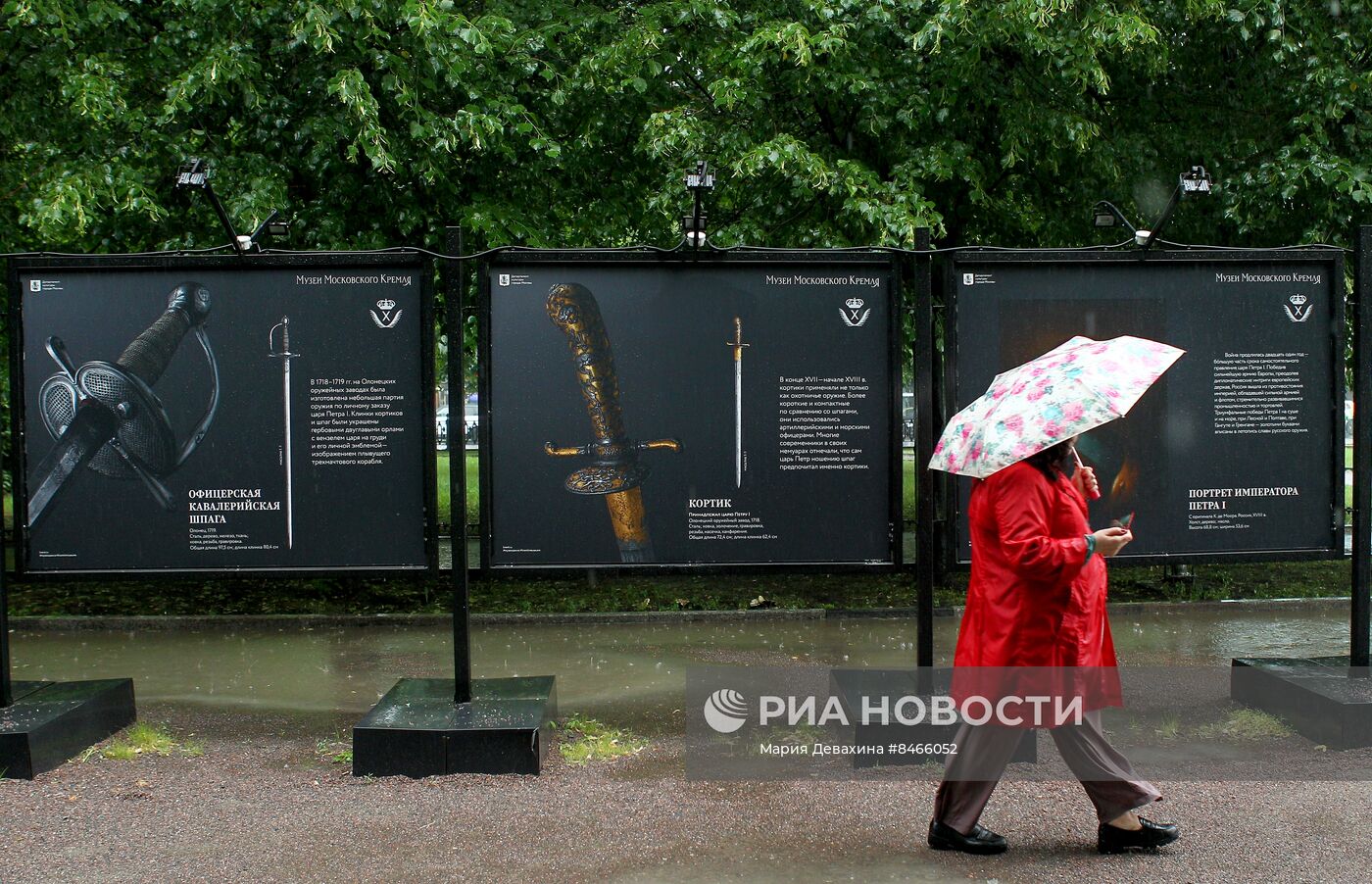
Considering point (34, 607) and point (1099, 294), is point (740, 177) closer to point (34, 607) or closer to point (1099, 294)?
point (1099, 294)

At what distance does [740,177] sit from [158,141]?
477 cm

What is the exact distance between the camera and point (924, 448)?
6.11 metres

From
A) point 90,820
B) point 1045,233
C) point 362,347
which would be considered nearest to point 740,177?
point 1045,233

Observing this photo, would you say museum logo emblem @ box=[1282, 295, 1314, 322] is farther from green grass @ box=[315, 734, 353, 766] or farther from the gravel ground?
green grass @ box=[315, 734, 353, 766]

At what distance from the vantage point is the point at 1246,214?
991cm

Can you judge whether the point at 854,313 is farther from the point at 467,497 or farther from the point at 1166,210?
the point at 467,497

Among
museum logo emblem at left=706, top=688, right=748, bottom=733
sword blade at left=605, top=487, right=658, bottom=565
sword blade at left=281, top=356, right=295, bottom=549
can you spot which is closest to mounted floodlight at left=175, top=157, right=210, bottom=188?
sword blade at left=281, top=356, right=295, bottom=549

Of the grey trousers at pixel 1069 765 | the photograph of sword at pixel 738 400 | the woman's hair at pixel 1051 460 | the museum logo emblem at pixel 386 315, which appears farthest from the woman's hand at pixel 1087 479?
the museum logo emblem at pixel 386 315

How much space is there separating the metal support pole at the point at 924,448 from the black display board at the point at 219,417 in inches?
102

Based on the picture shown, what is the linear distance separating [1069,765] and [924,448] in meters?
2.19

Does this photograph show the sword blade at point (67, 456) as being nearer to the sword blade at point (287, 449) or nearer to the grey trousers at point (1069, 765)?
the sword blade at point (287, 449)

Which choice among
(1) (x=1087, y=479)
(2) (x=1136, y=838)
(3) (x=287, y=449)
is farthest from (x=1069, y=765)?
→ (3) (x=287, y=449)

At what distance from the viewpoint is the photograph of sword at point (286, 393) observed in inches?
249

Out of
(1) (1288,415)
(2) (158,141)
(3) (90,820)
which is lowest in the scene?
(3) (90,820)
